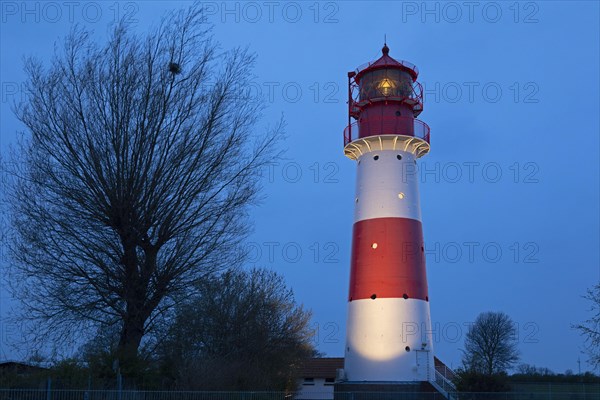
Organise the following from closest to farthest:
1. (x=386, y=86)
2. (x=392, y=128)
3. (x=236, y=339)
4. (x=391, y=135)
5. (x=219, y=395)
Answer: (x=219, y=395) → (x=236, y=339) → (x=391, y=135) → (x=392, y=128) → (x=386, y=86)

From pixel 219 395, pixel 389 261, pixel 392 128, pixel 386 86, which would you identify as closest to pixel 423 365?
pixel 389 261

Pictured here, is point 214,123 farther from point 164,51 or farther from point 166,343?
point 166,343

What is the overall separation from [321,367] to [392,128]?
62.4 feet

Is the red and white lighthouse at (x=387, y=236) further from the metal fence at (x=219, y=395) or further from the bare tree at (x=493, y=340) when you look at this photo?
the bare tree at (x=493, y=340)

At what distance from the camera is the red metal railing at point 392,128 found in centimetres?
2916

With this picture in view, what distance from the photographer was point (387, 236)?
2786 cm

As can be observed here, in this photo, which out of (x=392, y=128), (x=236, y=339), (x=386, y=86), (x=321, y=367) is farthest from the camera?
(x=321, y=367)

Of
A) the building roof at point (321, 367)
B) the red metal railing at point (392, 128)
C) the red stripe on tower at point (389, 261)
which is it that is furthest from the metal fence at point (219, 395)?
the building roof at point (321, 367)

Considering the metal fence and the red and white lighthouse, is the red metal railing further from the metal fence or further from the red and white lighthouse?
the metal fence

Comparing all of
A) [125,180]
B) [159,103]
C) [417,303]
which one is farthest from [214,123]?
[417,303]

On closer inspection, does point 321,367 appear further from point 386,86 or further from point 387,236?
point 386,86

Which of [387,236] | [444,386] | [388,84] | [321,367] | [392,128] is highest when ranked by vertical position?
[388,84]

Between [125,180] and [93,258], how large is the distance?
192 cm

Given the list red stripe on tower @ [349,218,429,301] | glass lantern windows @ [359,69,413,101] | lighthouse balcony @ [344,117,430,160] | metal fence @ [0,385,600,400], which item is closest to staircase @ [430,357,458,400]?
metal fence @ [0,385,600,400]
